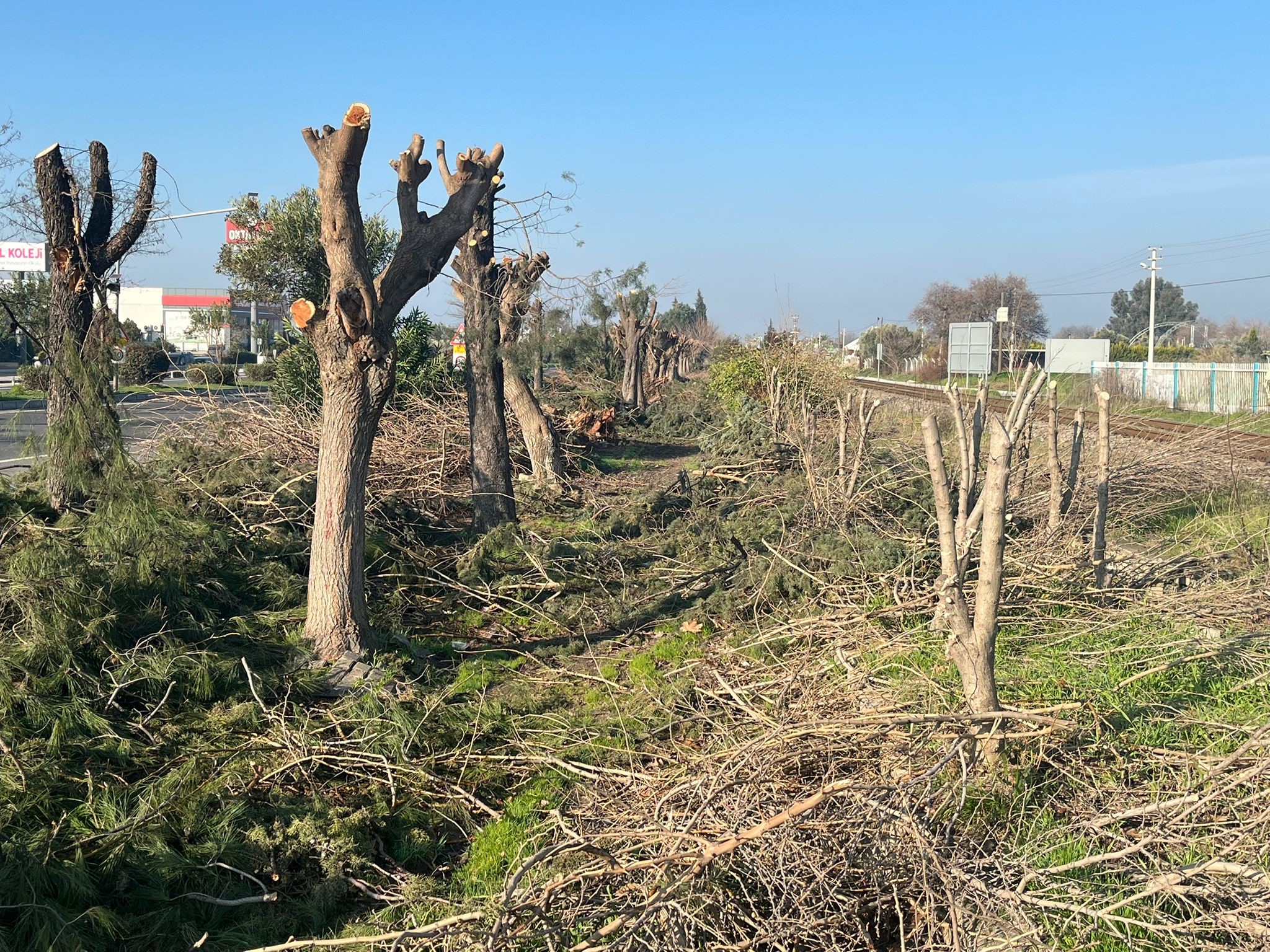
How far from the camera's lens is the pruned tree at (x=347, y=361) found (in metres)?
6.59

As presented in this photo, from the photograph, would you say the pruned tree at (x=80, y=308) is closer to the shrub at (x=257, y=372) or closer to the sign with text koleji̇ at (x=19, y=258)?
the shrub at (x=257, y=372)

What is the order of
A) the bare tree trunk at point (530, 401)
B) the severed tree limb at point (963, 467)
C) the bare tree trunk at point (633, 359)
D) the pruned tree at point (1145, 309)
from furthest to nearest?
the pruned tree at point (1145, 309)
the bare tree trunk at point (633, 359)
the bare tree trunk at point (530, 401)
the severed tree limb at point (963, 467)

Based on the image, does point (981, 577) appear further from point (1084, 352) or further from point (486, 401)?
point (1084, 352)

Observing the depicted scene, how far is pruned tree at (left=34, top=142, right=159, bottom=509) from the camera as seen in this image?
25.2 feet

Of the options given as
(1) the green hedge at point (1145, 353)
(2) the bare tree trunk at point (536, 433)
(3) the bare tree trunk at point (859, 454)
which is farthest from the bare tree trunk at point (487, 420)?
(1) the green hedge at point (1145, 353)

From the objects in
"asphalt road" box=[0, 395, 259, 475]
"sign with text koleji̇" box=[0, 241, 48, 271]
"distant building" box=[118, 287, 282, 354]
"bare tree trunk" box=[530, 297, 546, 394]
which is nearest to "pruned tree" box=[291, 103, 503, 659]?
"asphalt road" box=[0, 395, 259, 475]

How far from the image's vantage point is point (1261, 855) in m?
3.64

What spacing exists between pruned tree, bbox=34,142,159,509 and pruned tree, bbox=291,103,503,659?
1.99m

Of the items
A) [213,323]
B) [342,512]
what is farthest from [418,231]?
[213,323]

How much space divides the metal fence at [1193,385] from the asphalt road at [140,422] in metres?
20.5

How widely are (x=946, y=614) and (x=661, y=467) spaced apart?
1379 centimetres

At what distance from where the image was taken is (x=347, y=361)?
668 cm

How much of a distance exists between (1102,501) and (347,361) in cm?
539

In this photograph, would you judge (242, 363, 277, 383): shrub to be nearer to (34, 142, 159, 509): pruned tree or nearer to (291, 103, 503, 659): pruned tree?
(34, 142, 159, 509): pruned tree
